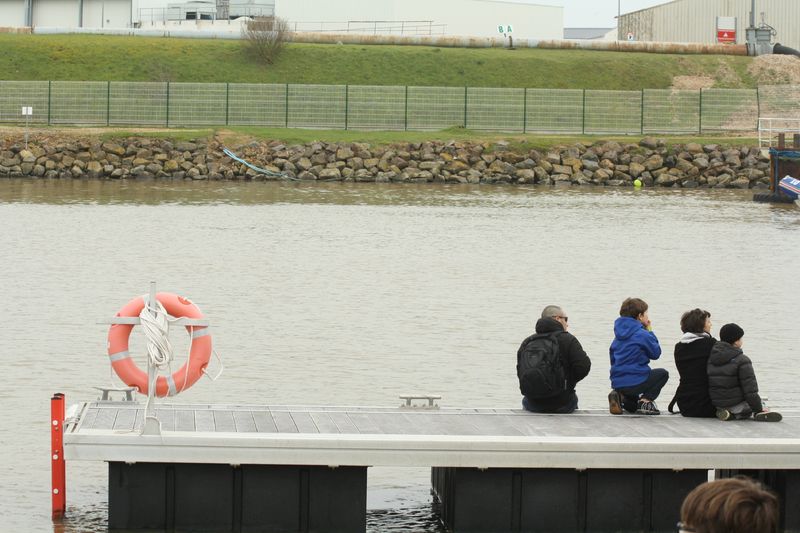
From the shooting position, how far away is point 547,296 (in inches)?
923

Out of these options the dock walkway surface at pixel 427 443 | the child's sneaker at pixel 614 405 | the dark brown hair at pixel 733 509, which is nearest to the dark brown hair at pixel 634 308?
the child's sneaker at pixel 614 405

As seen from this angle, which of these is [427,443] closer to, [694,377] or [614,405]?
[614,405]

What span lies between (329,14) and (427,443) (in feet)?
238

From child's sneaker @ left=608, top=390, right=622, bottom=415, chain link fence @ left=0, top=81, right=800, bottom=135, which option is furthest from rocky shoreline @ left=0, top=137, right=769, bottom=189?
child's sneaker @ left=608, top=390, right=622, bottom=415

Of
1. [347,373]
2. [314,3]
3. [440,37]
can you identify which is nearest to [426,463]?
[347,373]

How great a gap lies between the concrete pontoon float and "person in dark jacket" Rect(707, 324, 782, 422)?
1.35 ft

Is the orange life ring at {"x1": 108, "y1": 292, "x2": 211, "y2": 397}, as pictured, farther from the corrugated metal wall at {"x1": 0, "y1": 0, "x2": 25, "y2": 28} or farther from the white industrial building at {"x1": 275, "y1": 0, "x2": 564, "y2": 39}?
the corrugated metal wall at {"x1": 0, "y1": 0, "x2": 25, "y2": 28}

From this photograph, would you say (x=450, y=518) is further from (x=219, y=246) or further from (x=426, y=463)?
(x=219, y=246)

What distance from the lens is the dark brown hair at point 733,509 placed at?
4.03m

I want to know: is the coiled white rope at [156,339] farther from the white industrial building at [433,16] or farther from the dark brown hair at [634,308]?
the white industrial building at [433,16]

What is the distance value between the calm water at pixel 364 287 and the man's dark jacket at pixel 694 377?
2.22 metres

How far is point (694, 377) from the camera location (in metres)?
11.5

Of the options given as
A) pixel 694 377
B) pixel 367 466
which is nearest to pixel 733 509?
pixel 367 466

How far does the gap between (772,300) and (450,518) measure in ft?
46.2
